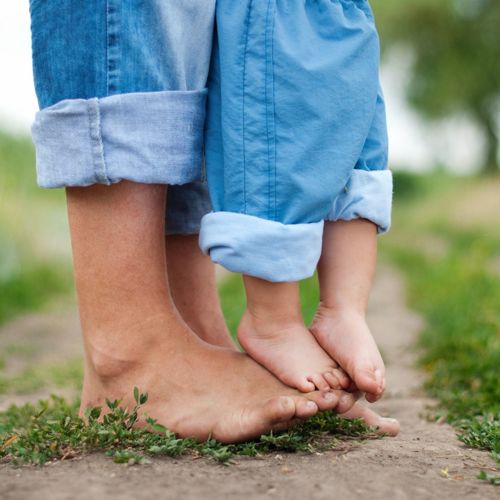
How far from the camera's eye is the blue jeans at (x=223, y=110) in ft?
5.02

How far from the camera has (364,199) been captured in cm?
172

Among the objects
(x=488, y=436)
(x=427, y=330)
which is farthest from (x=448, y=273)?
(x=488, y=436)

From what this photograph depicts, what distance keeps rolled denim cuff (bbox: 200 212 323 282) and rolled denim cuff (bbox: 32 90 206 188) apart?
16cm

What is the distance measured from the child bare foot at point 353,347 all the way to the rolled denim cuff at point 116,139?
17.3 inches

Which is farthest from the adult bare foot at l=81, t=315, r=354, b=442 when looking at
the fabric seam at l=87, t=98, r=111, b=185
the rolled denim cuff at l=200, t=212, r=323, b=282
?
the fabric seam at l=87, t=98, r=111, b=185

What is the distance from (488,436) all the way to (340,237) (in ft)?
1.83

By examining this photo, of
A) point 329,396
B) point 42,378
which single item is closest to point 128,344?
point 329,396

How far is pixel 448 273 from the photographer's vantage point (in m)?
5.47

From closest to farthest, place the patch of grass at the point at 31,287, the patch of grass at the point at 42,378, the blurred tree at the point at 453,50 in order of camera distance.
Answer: the patch of grass at the point at 42,378, the patch of grass at the point at 31,287, the blurred tree at the point at 453,50

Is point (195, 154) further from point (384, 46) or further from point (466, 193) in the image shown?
point (384, 46)

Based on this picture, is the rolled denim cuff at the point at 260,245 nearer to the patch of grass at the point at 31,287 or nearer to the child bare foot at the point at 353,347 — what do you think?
the child bare foot at the point at 353,347

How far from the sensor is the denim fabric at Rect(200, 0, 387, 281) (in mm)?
1530

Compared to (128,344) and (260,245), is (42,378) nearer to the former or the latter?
(128,344)

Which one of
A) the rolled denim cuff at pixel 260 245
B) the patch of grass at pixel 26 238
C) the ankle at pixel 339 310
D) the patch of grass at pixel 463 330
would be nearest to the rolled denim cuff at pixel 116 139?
the rolled denim cuff at pixel 260 245
